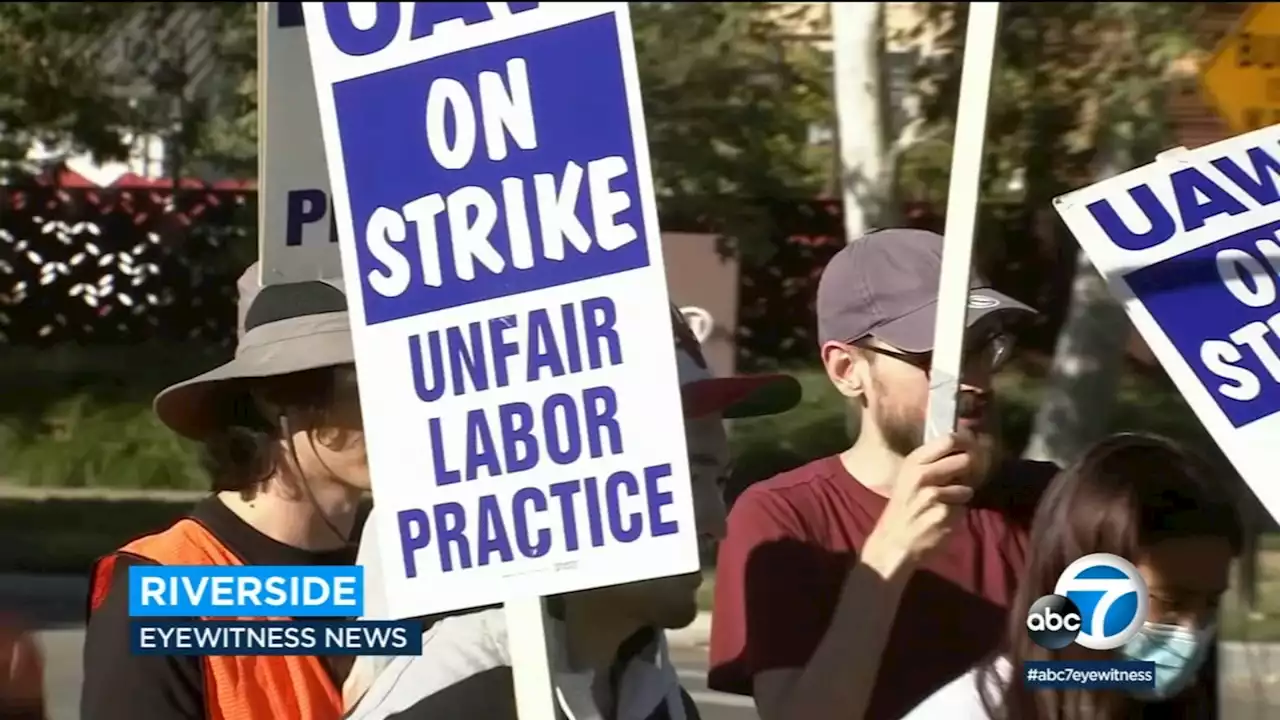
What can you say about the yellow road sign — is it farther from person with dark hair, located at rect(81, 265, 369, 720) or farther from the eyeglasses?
person with dark hair, located at rect(81, 265, 369, 720)

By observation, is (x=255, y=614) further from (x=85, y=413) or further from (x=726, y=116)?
(x=726, y=116)

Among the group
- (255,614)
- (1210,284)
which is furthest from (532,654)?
(1210,284)

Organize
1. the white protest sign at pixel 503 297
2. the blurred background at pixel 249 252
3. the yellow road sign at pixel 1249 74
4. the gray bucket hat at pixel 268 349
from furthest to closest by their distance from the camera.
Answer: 1. the yellow road sign at pixel 1249 74
2. the blurred background at pixel 249 252
3. the gray bucket hat at pixel 268 349
4. the white protest sign at pixel 503 297

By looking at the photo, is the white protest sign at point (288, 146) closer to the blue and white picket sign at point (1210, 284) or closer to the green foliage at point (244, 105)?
the green foliage at point (244, 105)

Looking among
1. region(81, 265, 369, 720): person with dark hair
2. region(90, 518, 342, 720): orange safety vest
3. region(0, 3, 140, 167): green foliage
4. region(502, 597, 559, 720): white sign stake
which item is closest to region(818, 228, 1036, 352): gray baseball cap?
region(502, 597, 559, 720): white sign stake

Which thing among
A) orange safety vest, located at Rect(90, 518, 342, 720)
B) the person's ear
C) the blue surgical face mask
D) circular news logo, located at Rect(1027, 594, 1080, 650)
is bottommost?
the blue surgical face mask

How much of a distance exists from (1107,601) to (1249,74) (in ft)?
4.04

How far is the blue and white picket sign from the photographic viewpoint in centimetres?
284

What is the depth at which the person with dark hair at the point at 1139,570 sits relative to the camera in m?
2.84

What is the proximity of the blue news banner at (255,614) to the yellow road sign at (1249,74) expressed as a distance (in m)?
1.66

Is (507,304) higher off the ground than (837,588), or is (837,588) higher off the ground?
(507,304)

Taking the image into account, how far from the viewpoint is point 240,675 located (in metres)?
2.73

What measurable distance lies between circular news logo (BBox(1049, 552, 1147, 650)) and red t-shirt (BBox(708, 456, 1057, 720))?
10 cm

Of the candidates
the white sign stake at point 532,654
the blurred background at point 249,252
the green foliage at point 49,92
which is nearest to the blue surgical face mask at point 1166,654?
the blurred background at point 249,252
